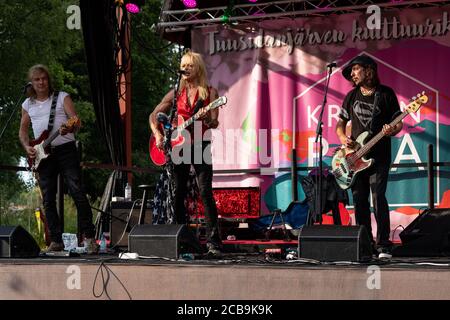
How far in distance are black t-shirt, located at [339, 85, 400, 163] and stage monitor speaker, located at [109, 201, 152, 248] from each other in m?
2.52

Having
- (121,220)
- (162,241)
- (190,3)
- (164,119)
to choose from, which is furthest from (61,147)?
(190,3)

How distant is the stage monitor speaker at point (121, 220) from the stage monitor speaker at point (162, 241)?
2.30 m

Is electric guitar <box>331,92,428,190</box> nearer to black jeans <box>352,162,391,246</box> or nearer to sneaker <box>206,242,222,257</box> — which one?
black jeans <box>352,162,391,246</box>

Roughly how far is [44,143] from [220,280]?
99.5 inches

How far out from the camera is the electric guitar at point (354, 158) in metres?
6.89

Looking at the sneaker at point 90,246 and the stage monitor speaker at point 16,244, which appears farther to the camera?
the sneaker at point 90,246

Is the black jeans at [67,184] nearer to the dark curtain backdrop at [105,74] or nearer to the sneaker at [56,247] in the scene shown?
the sneaker at [56,247]

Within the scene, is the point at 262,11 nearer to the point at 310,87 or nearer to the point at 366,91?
the point at 310,87

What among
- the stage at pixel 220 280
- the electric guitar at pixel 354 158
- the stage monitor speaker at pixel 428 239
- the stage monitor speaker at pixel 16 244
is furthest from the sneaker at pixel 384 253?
the stage monitor speaker at pixel 16 244

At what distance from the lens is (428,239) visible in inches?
252

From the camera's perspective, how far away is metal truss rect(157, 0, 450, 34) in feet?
31.5

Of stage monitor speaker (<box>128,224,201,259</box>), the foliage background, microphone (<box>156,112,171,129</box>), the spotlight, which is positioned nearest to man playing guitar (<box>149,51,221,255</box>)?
microphone (<box>156,112,171,129</box>)

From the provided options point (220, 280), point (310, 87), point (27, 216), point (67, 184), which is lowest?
point (27, 216)
